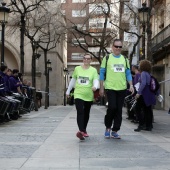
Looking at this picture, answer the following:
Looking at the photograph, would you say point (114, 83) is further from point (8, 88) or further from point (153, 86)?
point (8, 88)

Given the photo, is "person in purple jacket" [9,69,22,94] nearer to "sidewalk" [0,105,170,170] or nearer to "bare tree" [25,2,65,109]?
"sidewalk" [0,105,170,170]

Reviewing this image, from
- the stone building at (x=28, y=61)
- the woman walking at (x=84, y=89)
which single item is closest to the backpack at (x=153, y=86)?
the woman walking at (x=84, y=89)

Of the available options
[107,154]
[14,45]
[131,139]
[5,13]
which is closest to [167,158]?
[107,154]

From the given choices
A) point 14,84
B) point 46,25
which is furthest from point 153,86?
point 46,25

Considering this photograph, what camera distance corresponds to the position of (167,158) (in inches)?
252

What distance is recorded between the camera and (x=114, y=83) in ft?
28.0

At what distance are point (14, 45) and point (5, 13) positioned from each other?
93.7 feet

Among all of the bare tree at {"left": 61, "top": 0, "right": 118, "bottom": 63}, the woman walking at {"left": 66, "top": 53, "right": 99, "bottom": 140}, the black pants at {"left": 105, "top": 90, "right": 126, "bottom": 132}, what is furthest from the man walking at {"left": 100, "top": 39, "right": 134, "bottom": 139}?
the bare tree at {"left": 61, "top": 0, "right": 118, "bottom": 63}

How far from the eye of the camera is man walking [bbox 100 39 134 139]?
8.52 meters

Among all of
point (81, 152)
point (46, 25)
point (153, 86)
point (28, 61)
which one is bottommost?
point (81, 152)

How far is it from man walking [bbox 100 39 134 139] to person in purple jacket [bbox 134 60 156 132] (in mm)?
1798

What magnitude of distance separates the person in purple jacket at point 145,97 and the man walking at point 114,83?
1.80 m

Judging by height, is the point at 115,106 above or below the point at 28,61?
below

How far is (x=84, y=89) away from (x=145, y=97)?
2376 millimetres
